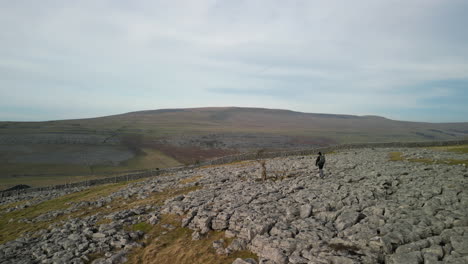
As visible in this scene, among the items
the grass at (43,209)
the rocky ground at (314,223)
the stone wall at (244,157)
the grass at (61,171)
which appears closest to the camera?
the rocky ground at (314,223)

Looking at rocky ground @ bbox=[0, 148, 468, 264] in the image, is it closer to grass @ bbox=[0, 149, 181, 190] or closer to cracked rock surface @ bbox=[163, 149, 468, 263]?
cracked rock surface @ bbox=[163, 149, 468, 263]

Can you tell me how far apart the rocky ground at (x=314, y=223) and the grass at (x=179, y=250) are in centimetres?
42

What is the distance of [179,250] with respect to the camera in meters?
14.2

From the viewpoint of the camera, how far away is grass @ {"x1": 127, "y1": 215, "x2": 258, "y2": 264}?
12.8 m

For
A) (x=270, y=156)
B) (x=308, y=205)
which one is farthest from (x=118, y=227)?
(x=270, y=156)

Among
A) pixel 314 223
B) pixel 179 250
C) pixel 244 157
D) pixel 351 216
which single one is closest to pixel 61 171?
pixel 244 157

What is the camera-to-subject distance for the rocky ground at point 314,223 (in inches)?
420

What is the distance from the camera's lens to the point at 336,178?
73.2 ft

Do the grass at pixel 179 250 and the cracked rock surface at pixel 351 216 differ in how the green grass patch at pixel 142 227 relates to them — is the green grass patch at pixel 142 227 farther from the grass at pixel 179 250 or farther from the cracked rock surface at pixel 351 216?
the cracked rock surface at pixel 351 216

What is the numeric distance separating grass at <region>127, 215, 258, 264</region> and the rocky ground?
42cm

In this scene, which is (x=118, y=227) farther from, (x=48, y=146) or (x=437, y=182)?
(x=48, y=146)

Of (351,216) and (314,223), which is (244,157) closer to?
(314,223)

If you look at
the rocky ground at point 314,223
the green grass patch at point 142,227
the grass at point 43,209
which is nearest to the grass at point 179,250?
the rocky ground at point 314,223

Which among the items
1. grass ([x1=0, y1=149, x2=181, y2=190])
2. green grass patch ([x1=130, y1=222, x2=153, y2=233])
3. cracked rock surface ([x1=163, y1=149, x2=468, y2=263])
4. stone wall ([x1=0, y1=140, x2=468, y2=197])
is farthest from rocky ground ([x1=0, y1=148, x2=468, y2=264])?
grass ([x1=0, y1=149, x2=181, y2=190])
